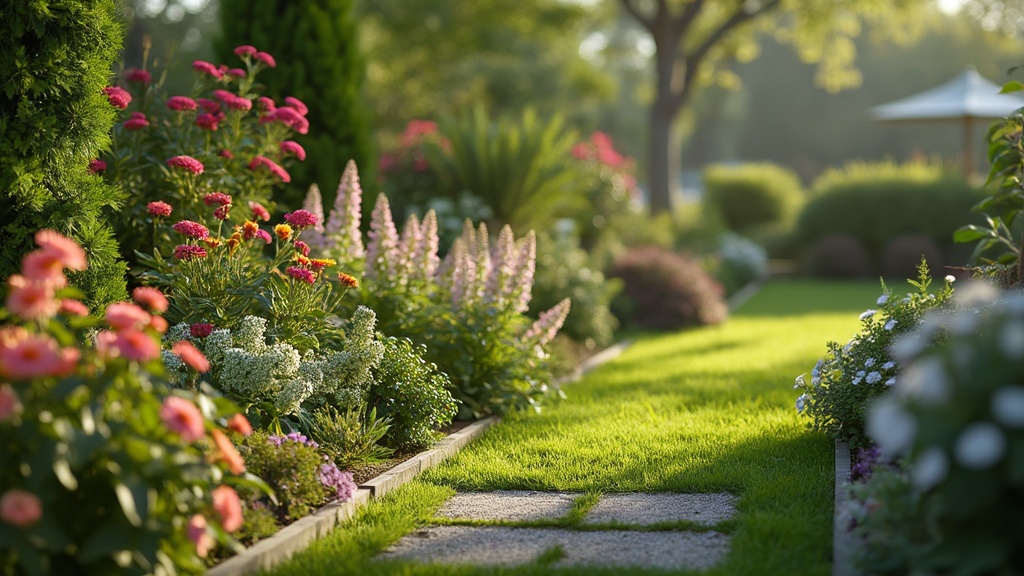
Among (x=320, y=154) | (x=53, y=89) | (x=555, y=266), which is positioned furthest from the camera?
(x=555, y=266)

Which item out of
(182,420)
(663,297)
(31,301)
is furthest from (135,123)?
(663,297)

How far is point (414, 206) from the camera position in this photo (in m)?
11.4

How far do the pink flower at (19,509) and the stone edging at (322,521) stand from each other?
79 cm

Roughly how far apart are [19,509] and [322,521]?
5.25 feet

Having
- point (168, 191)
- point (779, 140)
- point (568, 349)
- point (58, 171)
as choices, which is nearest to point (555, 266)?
point (568, 349)

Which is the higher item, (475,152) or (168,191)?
(475,152)

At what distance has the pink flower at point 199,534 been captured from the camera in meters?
3.24

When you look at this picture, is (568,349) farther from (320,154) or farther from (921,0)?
(921,0)

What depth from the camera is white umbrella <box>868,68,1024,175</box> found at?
20281 mm

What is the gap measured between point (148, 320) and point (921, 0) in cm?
2279

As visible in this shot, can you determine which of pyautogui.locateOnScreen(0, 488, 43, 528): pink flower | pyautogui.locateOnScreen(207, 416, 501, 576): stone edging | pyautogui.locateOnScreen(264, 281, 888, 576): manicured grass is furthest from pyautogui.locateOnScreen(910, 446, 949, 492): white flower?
pyautogui.locateOnScreen(0, 488, 43, 528): pink flower

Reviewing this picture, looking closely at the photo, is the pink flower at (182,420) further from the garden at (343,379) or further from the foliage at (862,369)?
the foliage at (862,369)

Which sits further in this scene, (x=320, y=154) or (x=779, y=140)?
(x=779, y=140)

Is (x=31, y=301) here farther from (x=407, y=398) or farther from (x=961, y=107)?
(x=961, y=107)
